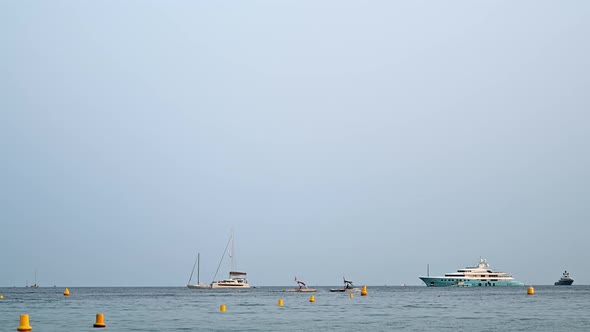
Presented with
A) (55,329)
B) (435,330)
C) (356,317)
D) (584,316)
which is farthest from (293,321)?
(584,316)

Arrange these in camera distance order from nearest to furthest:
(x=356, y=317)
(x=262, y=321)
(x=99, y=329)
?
(x=99, y=329)
(x=262, y=321)
(x=356, y=317)

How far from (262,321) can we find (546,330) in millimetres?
23967

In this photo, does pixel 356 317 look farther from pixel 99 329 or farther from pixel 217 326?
pixel 99 329

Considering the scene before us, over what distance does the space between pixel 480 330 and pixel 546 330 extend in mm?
4866

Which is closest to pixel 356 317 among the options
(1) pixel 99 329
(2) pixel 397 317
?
(2) pixel 397 317

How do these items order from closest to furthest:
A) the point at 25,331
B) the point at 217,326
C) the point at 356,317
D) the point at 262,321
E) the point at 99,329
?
the point at 25,331 → the point at 99,329 → the point at 217,326 → the point at 262,321 → the point at 356,317

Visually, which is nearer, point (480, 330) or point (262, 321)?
point (480, 330)

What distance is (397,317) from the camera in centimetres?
7338

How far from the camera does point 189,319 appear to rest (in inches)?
2783

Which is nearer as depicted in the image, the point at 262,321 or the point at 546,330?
the point at 546,330

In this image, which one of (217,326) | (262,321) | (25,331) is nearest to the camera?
(25,331)

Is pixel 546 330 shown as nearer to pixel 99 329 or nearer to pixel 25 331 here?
pixel 99 329

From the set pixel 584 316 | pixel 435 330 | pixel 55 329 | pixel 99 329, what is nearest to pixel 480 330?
pixel 435 330

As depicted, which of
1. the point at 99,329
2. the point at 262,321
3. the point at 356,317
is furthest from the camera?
the point at 356,317
